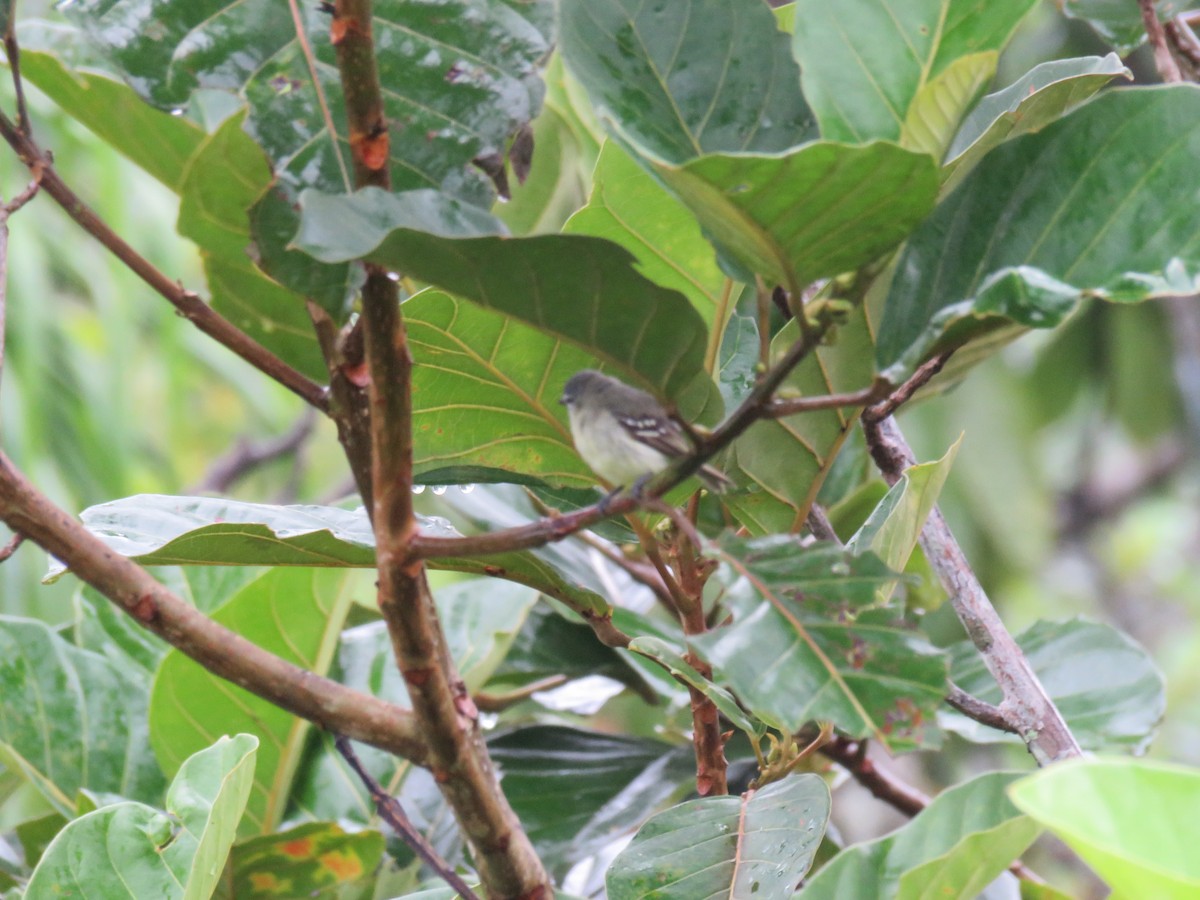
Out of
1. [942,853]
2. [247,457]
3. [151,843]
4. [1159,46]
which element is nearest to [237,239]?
[151,843]

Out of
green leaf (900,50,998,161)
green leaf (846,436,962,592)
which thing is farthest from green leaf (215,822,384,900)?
green leaf (900,50,998,161)

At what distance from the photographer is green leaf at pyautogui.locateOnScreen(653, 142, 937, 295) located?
0.66 m

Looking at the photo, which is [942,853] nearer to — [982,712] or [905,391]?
[982,712]

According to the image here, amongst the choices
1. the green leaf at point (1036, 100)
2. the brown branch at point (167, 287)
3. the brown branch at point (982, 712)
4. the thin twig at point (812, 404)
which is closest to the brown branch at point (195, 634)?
the brown branch at point (167, 287)

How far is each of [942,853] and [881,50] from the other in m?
0.62

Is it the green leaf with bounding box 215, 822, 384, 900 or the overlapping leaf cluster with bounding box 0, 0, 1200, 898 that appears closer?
the overlapping leaf cluster with bounding box 0, 0, 1200, 898

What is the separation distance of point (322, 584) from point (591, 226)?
23.9 inches

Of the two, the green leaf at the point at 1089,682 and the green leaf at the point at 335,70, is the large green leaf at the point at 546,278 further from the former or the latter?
the green leaf at the point at 1089,682

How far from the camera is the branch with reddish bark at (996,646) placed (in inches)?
43.8

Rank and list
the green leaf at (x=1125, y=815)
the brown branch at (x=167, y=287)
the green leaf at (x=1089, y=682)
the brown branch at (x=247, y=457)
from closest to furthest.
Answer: the green leaf at (x=1125, y=815) → the brown branch at (x=167, y=287) → the green leaf at (x=1089, y=682) → the brown branch at (x=247, y=457)

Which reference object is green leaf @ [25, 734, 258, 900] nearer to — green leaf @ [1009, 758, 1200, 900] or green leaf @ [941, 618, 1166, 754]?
green leaf @ [1009, 758, 1200, 900]

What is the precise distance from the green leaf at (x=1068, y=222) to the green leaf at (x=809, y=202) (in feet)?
0.23

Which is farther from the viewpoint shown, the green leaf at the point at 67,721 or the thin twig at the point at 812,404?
the green leaf at the point at 67,721

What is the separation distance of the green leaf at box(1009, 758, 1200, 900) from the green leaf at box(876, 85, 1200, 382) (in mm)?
250
